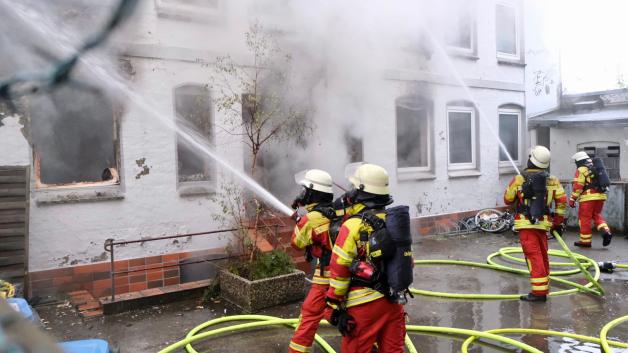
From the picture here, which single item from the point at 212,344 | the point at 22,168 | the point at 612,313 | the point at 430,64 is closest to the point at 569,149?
the point at 430,64

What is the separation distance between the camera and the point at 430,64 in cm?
1009

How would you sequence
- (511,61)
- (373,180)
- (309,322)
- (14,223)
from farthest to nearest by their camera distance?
(511,61) < (14,223) < (309,322) < (373,180)

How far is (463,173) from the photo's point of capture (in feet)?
35.1

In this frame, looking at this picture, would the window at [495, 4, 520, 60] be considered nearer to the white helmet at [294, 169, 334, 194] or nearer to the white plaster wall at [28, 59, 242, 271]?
the white plaster wall at [28, 59, 242, 271]

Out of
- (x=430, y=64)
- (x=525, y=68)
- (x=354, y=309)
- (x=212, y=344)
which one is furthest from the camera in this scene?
(x=525, y=68)

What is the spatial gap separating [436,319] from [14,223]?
4.88 meters

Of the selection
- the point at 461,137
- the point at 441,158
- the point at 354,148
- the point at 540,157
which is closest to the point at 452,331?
the point at 540,157

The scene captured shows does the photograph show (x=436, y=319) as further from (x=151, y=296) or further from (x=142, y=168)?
(x=142, y=168)

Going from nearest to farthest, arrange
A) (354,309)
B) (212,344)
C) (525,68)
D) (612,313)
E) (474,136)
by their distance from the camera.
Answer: (354,309) < (212,344) < (612,313) < (474,136) < (525,68)

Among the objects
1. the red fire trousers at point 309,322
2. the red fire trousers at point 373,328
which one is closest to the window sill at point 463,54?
the red fire trousers at point 309,322

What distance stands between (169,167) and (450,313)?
4.13 metres

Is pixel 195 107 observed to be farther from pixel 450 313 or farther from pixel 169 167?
pixel 450 313

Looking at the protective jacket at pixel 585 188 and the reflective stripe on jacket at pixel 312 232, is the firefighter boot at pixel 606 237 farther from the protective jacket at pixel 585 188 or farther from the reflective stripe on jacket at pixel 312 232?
the reflective stripe on jacket at pixel 312 232

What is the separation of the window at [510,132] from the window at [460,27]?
6.19ft
